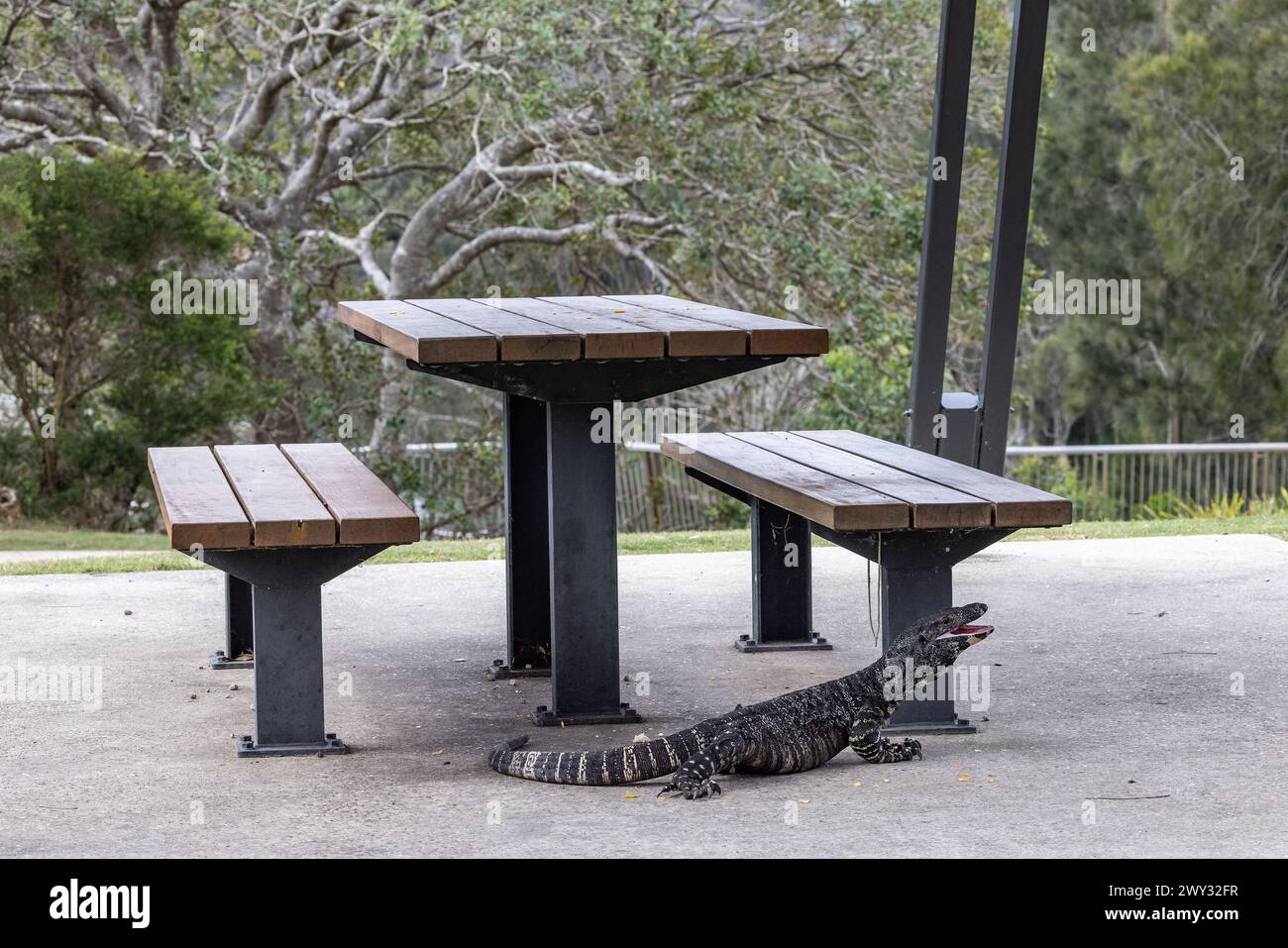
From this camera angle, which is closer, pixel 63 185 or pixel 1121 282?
pixel 63 185

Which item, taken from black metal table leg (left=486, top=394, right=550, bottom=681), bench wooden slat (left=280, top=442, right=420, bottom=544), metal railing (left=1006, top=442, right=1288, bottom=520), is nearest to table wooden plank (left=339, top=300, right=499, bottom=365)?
bench wooden slat (left=280, top=442, right=420, bottom=544)

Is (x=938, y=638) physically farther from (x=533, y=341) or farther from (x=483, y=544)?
(x=483, y=544)

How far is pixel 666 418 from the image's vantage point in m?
18.0

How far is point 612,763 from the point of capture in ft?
13.9

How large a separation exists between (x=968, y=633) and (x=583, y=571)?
1.17 metres

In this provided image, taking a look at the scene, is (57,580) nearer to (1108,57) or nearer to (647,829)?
(647,829)

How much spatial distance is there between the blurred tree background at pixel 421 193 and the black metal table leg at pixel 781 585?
6.93 metres

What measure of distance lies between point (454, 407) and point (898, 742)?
2421 cm

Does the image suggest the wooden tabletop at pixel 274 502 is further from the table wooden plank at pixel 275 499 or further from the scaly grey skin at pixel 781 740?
the scaly grey skin at pixel 781 740

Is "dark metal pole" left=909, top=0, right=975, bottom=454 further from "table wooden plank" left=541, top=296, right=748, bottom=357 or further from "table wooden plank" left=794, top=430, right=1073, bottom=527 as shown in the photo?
"table wooden plank" left=541, top=296, right=748, bottom=357

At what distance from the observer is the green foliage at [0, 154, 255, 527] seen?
11.9m

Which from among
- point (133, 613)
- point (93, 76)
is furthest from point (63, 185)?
point (133, 613)
